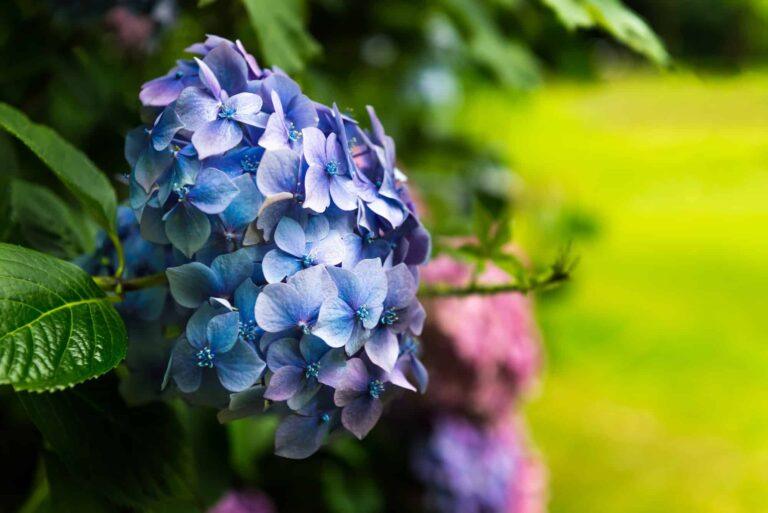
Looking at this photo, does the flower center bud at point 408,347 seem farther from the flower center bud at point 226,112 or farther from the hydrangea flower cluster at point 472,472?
the hydrangea flower cluster at point 472,472

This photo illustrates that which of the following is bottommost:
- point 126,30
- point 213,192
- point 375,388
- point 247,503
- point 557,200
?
point 557,200

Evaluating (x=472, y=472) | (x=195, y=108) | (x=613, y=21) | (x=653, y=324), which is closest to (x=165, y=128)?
(x=195, y=108)

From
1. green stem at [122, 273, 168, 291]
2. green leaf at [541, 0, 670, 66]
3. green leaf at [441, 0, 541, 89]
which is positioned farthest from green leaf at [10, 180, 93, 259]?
green leaf at [441, 0, 541, 89]

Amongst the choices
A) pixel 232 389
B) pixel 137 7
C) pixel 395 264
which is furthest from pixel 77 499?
pixel 137 7

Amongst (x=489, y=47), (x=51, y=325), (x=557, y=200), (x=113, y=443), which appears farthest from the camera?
(x=557, y=200)

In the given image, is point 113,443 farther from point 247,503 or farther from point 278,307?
point 247,503

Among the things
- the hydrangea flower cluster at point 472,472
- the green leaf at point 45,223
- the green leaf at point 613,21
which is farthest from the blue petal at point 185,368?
the hydrangea flower cluster at point 472,472
